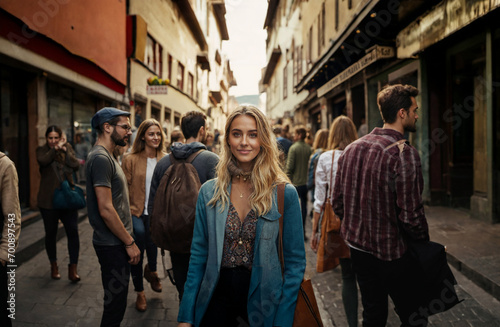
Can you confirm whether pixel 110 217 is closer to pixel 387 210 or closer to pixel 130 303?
pixel 130 303

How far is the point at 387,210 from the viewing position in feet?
7.83

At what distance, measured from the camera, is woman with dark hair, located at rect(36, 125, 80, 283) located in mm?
4613

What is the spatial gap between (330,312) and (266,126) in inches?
96.0

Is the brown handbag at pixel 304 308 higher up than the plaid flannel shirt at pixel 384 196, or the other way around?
the plaid flannel shirt at pixel 384 196

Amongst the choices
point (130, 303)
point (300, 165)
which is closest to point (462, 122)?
point (300, 165)

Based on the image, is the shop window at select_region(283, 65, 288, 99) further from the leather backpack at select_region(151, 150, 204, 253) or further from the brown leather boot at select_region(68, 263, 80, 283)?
the leather backpack at select_region(151, 150, 204, 253)

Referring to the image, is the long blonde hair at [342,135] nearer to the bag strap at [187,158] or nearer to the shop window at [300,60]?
the bag strap at [187,158]

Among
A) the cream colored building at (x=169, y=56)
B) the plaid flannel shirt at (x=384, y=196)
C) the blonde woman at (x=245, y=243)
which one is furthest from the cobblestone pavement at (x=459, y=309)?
the cream colored building at (x=169, y=56)

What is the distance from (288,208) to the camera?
76.1 inches

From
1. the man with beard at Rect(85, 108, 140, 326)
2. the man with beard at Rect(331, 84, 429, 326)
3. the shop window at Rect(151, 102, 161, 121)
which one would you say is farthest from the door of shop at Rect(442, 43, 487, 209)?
the shop window at Rect(151, 102, 161, 121)

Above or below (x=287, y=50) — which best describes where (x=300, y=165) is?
below

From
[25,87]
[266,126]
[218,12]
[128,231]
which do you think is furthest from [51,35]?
[218,12]

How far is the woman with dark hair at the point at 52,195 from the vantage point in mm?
4613

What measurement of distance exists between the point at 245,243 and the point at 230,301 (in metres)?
0.31
